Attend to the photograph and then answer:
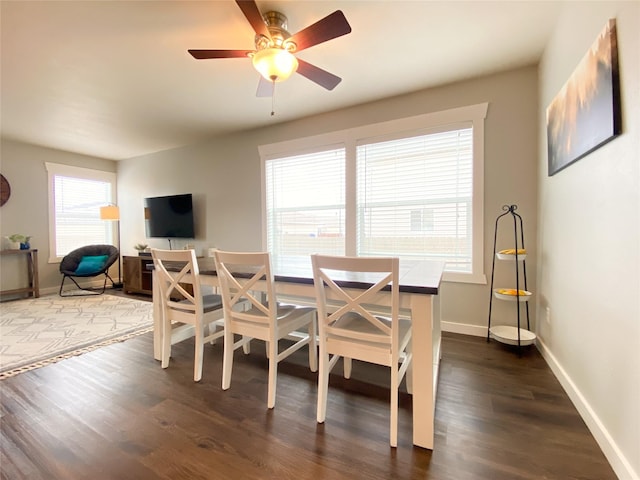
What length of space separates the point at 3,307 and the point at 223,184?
340cm

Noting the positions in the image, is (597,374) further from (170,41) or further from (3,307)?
(3,307)

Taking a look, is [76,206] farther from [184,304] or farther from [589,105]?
[589,105]

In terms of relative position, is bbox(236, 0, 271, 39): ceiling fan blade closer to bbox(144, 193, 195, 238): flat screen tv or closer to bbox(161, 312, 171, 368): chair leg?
bbox(161, 312, 171, 368): chair leg

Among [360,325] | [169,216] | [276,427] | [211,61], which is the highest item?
[211,61]

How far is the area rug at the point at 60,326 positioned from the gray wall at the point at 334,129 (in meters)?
1.46

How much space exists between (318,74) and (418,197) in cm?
161

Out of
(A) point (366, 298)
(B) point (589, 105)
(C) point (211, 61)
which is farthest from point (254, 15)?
(B) point (589, 105)

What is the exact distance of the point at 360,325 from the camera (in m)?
1.72

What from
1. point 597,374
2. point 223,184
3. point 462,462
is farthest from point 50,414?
point 223,184

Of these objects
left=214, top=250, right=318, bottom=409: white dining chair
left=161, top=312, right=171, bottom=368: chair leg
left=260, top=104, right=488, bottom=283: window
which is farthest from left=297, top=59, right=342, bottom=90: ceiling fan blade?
left=161, top=312, right=171, bottom=368: chair leg

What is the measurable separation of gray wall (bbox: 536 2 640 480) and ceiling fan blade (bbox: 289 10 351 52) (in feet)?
4.20

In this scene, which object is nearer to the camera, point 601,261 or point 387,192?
point 601,261

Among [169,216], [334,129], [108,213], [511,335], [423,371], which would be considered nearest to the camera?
[423,371]

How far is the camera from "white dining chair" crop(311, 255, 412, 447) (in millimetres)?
1411
